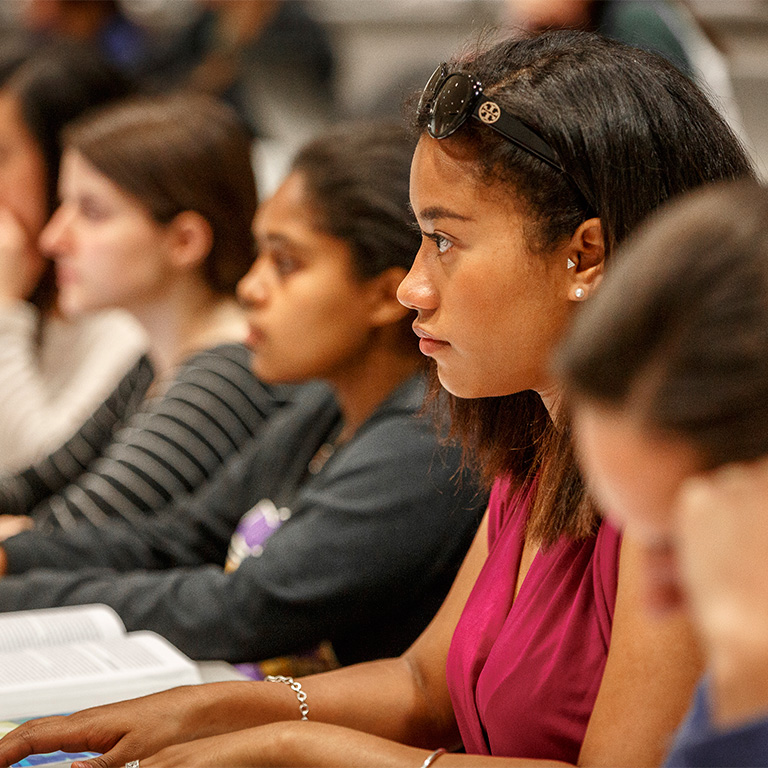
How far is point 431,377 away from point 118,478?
895mm

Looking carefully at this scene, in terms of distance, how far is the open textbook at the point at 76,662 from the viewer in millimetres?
1122

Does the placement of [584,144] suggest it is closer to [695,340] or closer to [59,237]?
[695,340]

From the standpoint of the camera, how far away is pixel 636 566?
2.68ft

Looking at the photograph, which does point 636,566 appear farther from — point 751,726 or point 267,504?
point 267,504

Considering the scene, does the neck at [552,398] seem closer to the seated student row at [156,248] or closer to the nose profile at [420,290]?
the nose profile at [420,290]

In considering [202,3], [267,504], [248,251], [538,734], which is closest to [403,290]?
[538,734]

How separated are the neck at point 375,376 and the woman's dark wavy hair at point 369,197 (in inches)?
1.2

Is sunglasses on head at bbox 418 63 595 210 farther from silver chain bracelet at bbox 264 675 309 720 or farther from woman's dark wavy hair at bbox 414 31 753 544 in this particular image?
silver chain bracelet at bbox 264 675 309 720

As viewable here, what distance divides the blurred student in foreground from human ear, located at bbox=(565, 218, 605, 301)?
0.38 metres

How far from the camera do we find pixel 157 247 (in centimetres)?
214

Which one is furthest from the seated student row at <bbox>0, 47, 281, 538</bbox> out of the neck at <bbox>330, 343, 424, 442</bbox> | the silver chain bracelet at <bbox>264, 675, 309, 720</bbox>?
the silver chain bracelet at <bbox>264, 675, 309, 720</bbox>

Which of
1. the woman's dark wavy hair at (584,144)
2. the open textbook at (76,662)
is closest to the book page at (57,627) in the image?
the open textbook at (76,662)

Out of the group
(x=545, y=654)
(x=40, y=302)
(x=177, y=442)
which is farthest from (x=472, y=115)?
(x=40, y=302)

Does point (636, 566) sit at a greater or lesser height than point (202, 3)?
lesser
